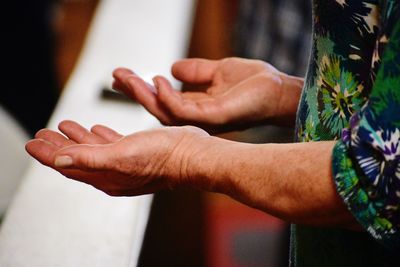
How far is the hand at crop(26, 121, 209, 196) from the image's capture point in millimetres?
800

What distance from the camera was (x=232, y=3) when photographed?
3.81 meters

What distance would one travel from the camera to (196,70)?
1.19 m

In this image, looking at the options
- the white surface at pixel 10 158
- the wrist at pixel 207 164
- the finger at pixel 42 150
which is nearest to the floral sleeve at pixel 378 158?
the wrist at pixel 207 164

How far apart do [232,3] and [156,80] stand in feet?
9.29

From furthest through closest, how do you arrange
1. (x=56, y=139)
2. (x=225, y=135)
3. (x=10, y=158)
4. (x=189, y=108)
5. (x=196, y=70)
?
(x=225, y=135) < (x=10, y=158) < (x=196, y=70) < (x=189, y=108) < (x=56, y=139)

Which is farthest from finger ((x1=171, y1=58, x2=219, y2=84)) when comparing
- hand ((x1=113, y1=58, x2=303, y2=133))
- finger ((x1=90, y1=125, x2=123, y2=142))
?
finger ((x1=90, y1=125, x2=123, y2=142))

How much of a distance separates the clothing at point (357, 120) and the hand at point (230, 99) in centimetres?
16

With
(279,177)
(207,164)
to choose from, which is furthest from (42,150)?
(279,177)

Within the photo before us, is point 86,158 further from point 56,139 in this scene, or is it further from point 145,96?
point 145,96

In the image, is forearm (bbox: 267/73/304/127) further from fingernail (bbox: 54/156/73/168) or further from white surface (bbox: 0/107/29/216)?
white surface (bbox: 0/107/29/216)

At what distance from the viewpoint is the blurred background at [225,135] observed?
8.20ft

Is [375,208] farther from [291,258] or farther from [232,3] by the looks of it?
[232,3]

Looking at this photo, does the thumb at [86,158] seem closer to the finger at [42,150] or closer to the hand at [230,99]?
the finger at [42,150]

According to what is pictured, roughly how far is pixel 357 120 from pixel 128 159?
0.33 m
